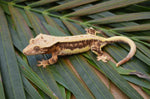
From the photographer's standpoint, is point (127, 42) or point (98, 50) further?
point (98, 50)

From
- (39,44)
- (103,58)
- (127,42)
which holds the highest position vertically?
(39,44)

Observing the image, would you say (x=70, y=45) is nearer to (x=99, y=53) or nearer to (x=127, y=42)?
(x=99, y=53)

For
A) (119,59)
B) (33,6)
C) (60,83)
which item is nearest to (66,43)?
(60,83)

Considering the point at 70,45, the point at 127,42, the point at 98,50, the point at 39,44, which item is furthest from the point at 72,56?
the point at 127,42

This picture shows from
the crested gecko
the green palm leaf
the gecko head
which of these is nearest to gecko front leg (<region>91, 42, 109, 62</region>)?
the crested gecko

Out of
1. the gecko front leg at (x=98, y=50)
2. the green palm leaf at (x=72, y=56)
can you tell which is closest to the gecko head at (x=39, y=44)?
the green palm leaf at (x=72, y=56)

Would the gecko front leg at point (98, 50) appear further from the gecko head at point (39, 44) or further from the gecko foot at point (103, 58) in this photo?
the gecko head at point (39, 44)

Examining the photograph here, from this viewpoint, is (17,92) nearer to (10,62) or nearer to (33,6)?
(10,62)

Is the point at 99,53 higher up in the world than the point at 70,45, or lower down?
lower down
